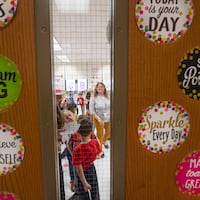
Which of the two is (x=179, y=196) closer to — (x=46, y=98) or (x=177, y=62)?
(x=177, y=62)

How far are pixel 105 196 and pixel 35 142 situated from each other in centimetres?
43

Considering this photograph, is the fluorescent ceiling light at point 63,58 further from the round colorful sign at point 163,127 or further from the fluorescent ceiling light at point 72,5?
the round colorful sign at point 163,127

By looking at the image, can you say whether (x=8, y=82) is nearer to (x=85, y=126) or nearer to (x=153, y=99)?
(x=85, y=126)

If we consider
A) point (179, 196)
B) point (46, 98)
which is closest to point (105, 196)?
point (179, 196)

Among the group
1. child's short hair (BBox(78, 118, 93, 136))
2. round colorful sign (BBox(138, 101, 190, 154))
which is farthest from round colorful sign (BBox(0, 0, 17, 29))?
round colorful sign (BBox(138, 101, 190, 154))

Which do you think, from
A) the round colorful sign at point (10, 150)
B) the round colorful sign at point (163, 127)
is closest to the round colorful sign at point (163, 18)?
the round colorful sign at point (163, 127)

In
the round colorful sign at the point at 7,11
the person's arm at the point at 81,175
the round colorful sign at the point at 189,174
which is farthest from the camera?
the person's arm at the point at 81,175

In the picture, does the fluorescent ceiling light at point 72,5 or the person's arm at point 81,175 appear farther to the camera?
the person's arm at point 81,175

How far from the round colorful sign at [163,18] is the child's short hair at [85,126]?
0.45 m

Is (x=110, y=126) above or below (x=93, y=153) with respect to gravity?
above

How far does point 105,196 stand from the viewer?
0.93 metres

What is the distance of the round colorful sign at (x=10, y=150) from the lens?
0.76 meters

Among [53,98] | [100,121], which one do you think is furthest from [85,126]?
[53,98]

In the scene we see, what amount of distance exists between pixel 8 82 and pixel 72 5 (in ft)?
1.28
